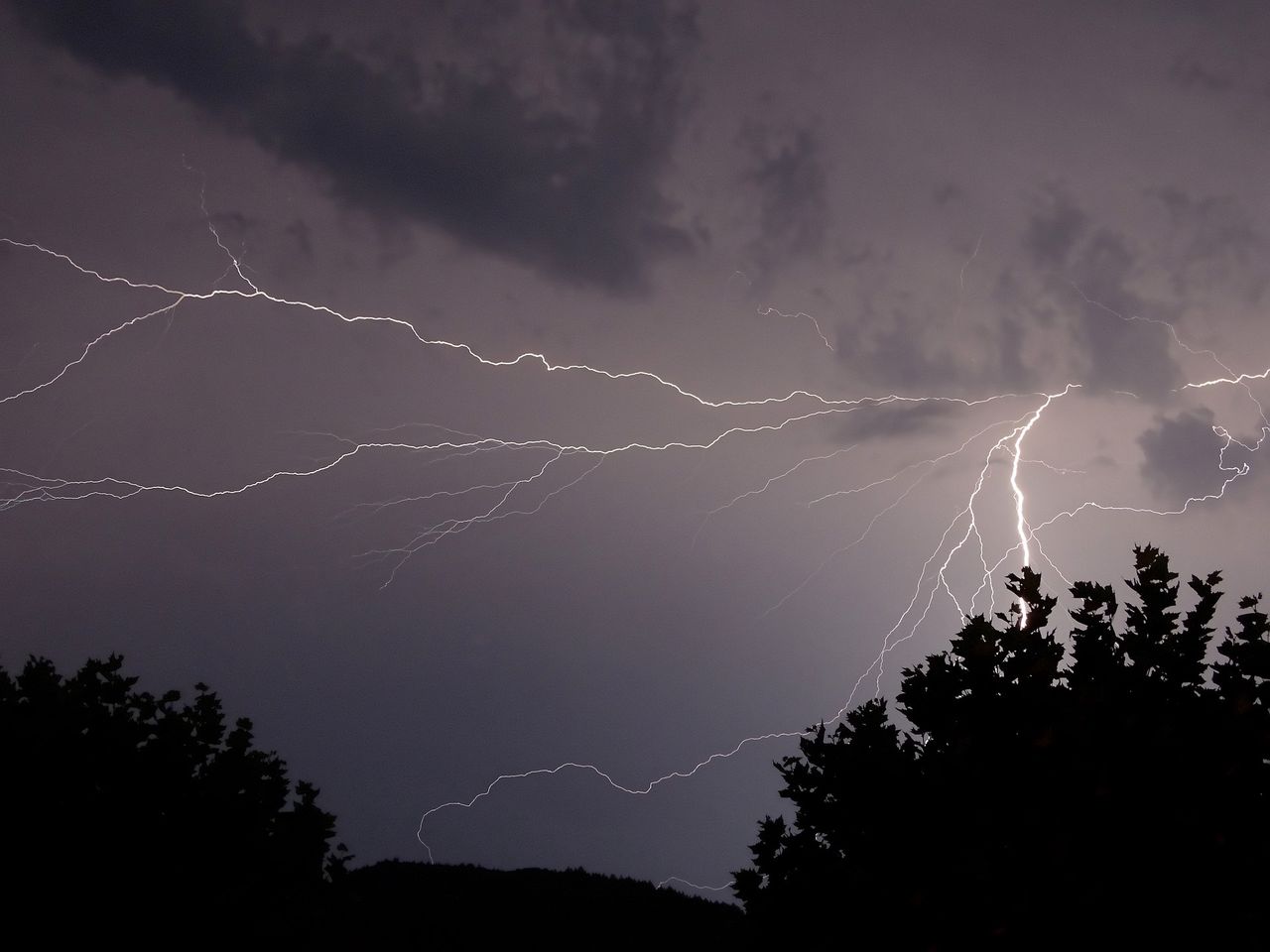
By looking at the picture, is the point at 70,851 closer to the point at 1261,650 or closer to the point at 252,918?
the point at 252,918

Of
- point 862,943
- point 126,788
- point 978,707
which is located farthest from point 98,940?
point 978,707

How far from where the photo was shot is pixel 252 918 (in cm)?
771

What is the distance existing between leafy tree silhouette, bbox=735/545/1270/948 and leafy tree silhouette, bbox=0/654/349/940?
13.7ft

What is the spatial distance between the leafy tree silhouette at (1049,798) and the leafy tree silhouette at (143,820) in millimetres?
4184

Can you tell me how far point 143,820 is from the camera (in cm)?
777

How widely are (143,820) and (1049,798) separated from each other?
7.31 meters

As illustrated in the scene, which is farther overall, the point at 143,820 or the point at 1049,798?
the point at 143,820

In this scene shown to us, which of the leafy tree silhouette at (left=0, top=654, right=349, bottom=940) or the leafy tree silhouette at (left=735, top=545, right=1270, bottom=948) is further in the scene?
the leafy tree silhouette at (left=0, top=654, right=349, bottom=940)

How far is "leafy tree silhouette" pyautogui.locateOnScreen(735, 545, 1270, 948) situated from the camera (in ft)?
18.5

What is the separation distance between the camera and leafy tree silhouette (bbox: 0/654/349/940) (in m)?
7.28

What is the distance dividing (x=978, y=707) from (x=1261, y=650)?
197cm

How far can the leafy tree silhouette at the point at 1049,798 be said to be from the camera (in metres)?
5.64

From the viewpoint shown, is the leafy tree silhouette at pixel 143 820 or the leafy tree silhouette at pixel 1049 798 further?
the leafy tree silhouette at pixel 143 820

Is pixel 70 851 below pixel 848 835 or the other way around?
below
